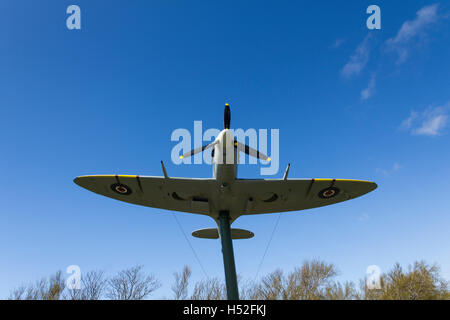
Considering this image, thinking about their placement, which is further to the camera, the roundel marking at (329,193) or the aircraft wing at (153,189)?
the roundel marking at (329,193)

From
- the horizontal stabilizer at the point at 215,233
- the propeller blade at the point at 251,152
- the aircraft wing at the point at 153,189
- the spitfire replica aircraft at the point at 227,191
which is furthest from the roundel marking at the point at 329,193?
the aircraft wing at the point at 153,189

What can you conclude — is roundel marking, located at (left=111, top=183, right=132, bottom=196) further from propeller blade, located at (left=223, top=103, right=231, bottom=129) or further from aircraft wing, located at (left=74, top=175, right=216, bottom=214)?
propeller blade, located at (left=223, top=103, right=231, bottom=129)

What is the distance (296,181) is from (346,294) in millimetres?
21881

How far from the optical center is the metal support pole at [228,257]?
38.7ft

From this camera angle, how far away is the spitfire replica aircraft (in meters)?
11.6

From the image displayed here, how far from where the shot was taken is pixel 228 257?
500 inches

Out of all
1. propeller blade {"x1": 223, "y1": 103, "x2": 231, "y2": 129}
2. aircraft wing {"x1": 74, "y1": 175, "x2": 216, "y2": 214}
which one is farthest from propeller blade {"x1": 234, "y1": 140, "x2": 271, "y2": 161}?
aircraft wing {"x1": 74, "y1": 175, "x2": 216, "y2": 214}

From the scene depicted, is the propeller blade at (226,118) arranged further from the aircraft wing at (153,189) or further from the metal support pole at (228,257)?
the metal support pole at (228,257)

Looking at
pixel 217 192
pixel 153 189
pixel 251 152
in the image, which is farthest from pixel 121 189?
pixel 251 152

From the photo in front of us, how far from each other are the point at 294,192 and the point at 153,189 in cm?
701

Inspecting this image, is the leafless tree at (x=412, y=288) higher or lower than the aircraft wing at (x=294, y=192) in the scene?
lower

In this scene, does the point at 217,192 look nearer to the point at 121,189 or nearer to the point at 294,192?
the point at 294,192
